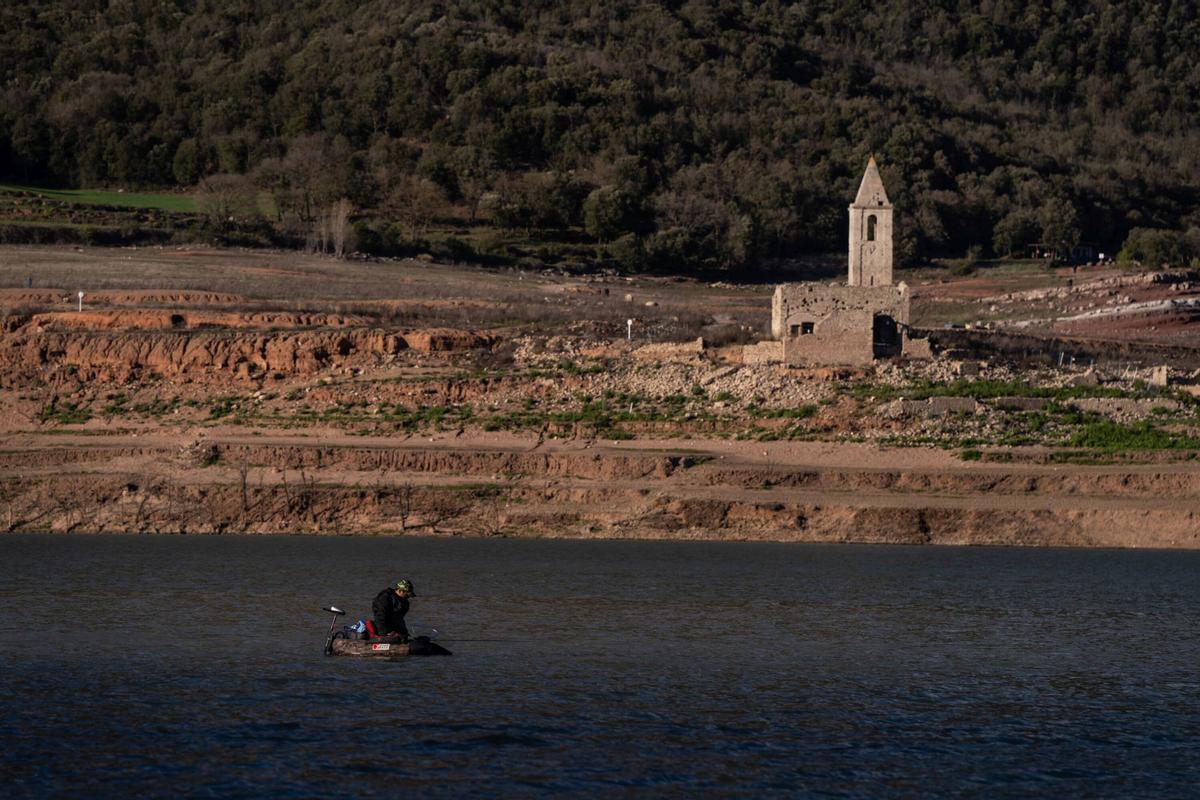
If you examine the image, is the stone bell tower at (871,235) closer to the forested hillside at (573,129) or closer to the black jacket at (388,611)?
the forested hillside at (573,129)

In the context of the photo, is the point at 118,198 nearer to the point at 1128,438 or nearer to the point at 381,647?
the point at 1128,438

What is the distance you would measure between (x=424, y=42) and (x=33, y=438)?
61.3 metres

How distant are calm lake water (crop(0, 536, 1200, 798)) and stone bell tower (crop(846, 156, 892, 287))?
19694mm

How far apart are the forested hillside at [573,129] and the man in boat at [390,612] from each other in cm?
5250

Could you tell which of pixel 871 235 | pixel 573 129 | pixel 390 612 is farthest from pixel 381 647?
pixel 573 129

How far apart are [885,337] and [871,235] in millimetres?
6453

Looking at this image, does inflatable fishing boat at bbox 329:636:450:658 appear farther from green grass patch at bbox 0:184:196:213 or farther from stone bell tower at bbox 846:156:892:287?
green grass patch at bbox 0:184:196:213

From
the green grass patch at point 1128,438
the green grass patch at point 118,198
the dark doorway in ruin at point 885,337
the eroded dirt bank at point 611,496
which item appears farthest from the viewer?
the green grass patch at point 118,198

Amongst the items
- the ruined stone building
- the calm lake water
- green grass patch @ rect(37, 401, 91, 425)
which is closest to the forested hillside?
the ruined stone building

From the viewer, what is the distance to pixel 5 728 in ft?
65.3

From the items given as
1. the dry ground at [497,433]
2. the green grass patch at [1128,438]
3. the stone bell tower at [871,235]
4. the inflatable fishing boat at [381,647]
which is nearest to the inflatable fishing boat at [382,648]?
the inflatable fishing boat at [381,647]

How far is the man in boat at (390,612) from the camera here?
25.0 meters

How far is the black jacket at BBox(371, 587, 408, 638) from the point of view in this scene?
25.0 m

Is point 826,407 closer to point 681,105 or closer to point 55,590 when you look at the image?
point 55,590
